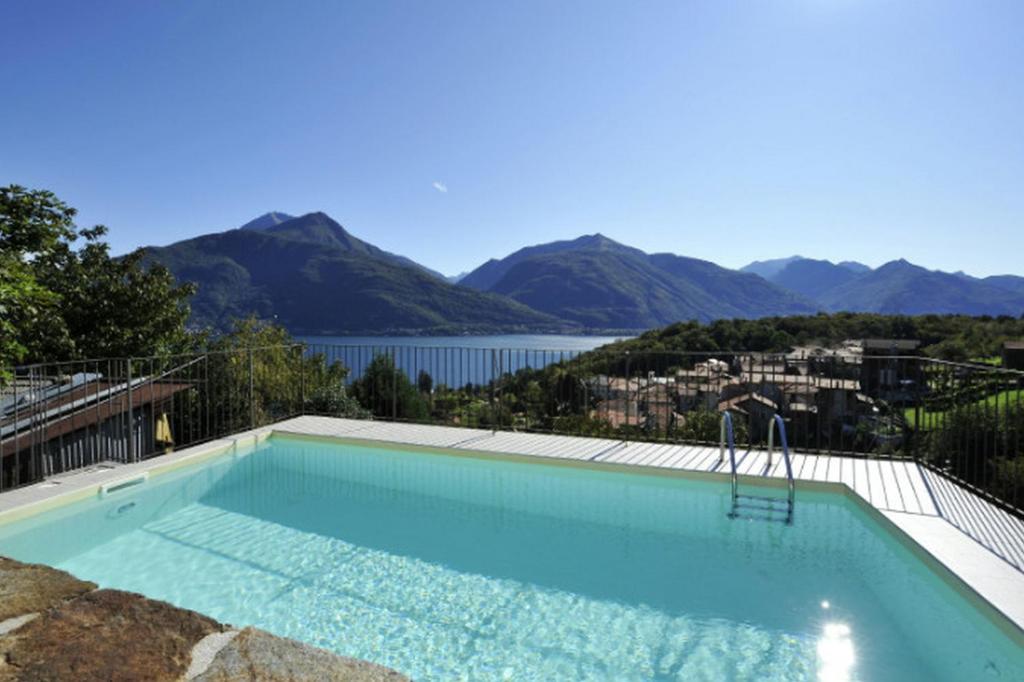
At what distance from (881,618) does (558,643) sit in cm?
184

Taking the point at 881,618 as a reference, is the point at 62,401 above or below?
above

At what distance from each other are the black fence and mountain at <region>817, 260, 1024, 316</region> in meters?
97.7

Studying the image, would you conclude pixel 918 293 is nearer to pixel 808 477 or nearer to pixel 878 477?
pixel 878 477

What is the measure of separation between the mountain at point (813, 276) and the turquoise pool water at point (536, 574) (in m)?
163

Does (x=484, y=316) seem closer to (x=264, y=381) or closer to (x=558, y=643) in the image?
(x=264, y=381)

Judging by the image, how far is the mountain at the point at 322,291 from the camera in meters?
59.6

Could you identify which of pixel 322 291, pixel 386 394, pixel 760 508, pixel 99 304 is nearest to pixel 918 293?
pixel 322 291

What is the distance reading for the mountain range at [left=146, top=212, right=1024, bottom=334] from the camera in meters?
61.8

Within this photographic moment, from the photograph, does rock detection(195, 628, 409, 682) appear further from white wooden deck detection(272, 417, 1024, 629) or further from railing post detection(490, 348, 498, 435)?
railing post detection(490, 348, 498, 435)

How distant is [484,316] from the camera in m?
70.4

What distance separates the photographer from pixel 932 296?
104125 mm

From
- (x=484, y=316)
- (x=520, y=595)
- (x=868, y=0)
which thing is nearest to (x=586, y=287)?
(x=484, y=316)

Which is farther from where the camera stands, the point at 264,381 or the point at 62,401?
the point at 264,381

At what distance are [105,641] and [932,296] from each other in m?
129
